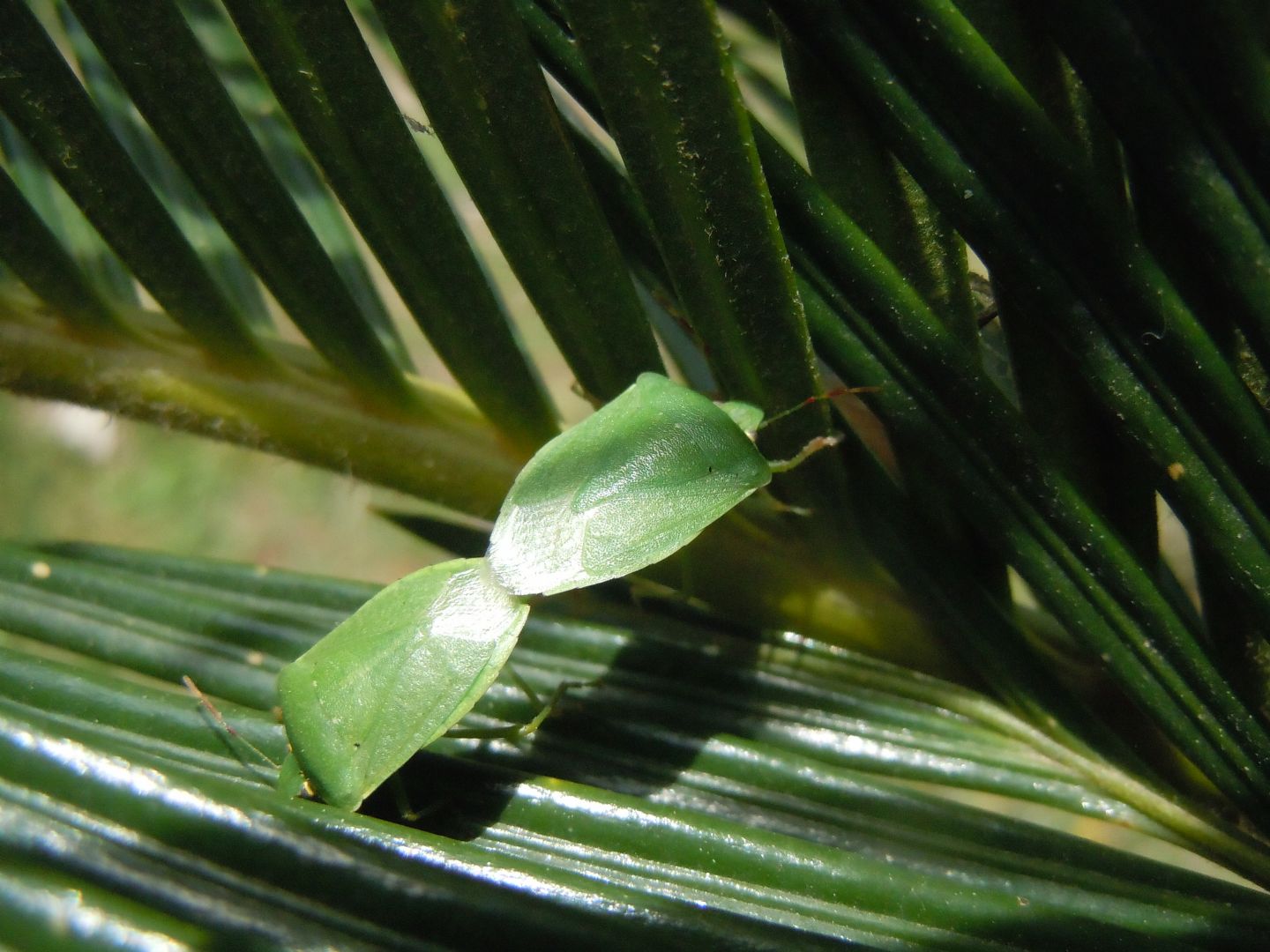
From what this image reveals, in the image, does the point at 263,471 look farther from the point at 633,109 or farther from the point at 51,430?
the point at 633,109

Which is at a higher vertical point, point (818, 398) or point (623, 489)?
point (818, 398)

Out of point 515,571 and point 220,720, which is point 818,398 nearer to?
point 515,571

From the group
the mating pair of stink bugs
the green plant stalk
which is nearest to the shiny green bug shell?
the mating pair of stink bugs

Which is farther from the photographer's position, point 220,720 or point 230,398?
point 230,398

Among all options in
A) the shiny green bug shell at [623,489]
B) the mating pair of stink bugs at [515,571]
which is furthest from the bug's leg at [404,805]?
the shiny green bug shell at [623,489]

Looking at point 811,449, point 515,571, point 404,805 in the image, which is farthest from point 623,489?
point 404,805

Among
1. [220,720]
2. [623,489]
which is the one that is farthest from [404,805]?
[623,489]

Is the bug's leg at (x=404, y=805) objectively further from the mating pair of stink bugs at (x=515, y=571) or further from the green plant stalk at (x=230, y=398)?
the green plant stalk at (x=230, y=398)

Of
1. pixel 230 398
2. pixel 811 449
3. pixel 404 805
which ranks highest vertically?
pixel 230 398
